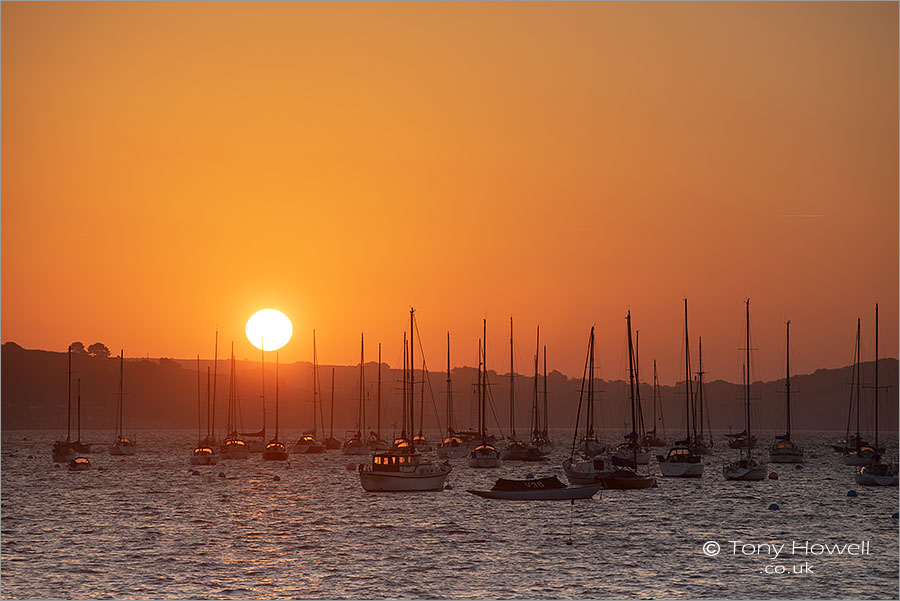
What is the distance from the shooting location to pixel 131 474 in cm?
14175

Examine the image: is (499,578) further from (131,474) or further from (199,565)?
(131,474)

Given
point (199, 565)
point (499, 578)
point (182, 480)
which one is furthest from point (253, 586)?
point (182, 480)

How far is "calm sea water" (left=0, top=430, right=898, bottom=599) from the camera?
50.8 meters

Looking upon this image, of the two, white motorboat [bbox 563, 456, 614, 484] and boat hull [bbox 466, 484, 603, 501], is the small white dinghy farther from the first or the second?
white motorboat [bbox 563, 456, 614, 484]

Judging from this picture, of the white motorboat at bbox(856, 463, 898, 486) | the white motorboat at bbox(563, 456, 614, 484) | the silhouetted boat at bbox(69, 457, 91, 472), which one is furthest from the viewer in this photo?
the silhouetted boat at bbox(69, 457, 91, 472)

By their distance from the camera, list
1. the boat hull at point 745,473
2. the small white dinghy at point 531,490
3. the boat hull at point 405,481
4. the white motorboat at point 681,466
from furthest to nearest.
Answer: the boat hull at point 745,473
the white motorboat at point 681,466
the boat hull at point 405,481
the small white dinghy at point 531,490

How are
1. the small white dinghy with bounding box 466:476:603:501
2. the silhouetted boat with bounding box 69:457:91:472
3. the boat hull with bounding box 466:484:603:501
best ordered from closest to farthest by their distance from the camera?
the boat hull with bounding box 466:484:603:501 → the small white dinghy with bounding box 466:476:603:501 → the silhouetted boat with bounding box 69:457:91:472

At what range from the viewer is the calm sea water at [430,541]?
50.8m

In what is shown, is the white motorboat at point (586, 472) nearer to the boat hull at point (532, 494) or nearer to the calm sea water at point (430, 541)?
the calm sea water at point (430, 541)

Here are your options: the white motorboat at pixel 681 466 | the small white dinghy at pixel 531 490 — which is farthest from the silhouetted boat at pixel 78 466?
the small white dinghy at pixel 531 490

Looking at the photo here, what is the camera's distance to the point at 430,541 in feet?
220

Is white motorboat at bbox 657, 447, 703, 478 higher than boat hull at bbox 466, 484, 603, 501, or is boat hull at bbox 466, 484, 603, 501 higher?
boat hull at bbox 466, 484, 603, 501

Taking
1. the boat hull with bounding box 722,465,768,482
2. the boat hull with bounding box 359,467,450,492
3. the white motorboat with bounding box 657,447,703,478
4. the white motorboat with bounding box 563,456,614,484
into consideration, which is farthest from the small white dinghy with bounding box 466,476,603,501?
the boat hull with bounding box 722,465,768,482

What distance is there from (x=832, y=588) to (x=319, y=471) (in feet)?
332
